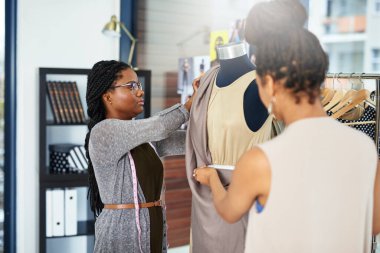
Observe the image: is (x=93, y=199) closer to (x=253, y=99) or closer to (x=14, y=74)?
(x=253, y=99)

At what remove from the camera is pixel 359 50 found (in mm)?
2342

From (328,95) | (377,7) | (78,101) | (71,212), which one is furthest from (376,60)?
(71,212)

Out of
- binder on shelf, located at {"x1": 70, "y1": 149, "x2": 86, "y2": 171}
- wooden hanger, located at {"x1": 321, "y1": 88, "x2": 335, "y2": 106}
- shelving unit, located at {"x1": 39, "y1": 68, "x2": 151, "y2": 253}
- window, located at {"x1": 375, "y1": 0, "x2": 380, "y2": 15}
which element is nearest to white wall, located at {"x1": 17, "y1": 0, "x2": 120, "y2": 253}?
shelving unit, located at {"x1": 39, "y1": 68, "x2": 151, "y2": 253}

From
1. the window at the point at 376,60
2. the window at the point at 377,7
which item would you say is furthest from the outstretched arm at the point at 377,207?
the window at the point at 377,7

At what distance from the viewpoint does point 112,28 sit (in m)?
A: 3.30

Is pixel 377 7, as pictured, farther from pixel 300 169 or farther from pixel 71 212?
pixel 71 212

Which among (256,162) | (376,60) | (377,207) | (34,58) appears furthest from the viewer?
(34,58)

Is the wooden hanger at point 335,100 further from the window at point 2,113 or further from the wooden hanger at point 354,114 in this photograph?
the window at point 2,113

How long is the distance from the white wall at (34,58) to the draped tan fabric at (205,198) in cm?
210

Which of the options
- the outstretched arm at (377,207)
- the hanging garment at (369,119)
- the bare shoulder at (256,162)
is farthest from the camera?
the hanging garment at (369,119)

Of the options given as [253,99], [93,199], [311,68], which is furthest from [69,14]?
[311,68]

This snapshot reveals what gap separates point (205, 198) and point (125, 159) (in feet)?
1.44

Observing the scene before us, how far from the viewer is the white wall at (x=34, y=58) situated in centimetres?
334

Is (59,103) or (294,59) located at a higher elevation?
(294,59)
